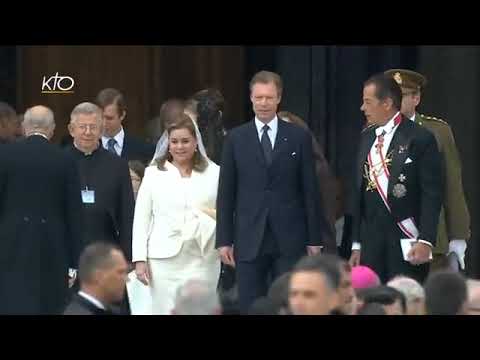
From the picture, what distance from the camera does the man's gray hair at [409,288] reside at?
12102 millimetres

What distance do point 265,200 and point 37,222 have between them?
143 cm

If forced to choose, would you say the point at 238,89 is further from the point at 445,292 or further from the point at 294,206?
the point at 445,292

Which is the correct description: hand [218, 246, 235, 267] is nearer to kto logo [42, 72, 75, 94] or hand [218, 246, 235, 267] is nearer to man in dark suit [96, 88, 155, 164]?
man in dark suit [96, 88, 155, 164]

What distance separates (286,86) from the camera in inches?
674

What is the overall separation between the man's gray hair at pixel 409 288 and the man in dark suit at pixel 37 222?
2311 millimetres

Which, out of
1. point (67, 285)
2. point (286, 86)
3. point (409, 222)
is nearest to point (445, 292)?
point (409, 222)

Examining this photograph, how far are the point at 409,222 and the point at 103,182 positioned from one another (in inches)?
80.5

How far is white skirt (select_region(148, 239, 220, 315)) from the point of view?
1418 cm

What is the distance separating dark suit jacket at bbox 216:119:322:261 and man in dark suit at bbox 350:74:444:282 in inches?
14.8

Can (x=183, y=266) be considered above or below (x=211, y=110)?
below

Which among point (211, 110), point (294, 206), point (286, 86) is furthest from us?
point (286, 86)

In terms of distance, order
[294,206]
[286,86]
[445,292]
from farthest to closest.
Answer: [286,86]
[294,206]
[445,292]

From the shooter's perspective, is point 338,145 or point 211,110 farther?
point 338,145

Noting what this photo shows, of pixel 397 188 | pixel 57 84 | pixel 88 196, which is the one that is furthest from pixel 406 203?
pixel 57 84
